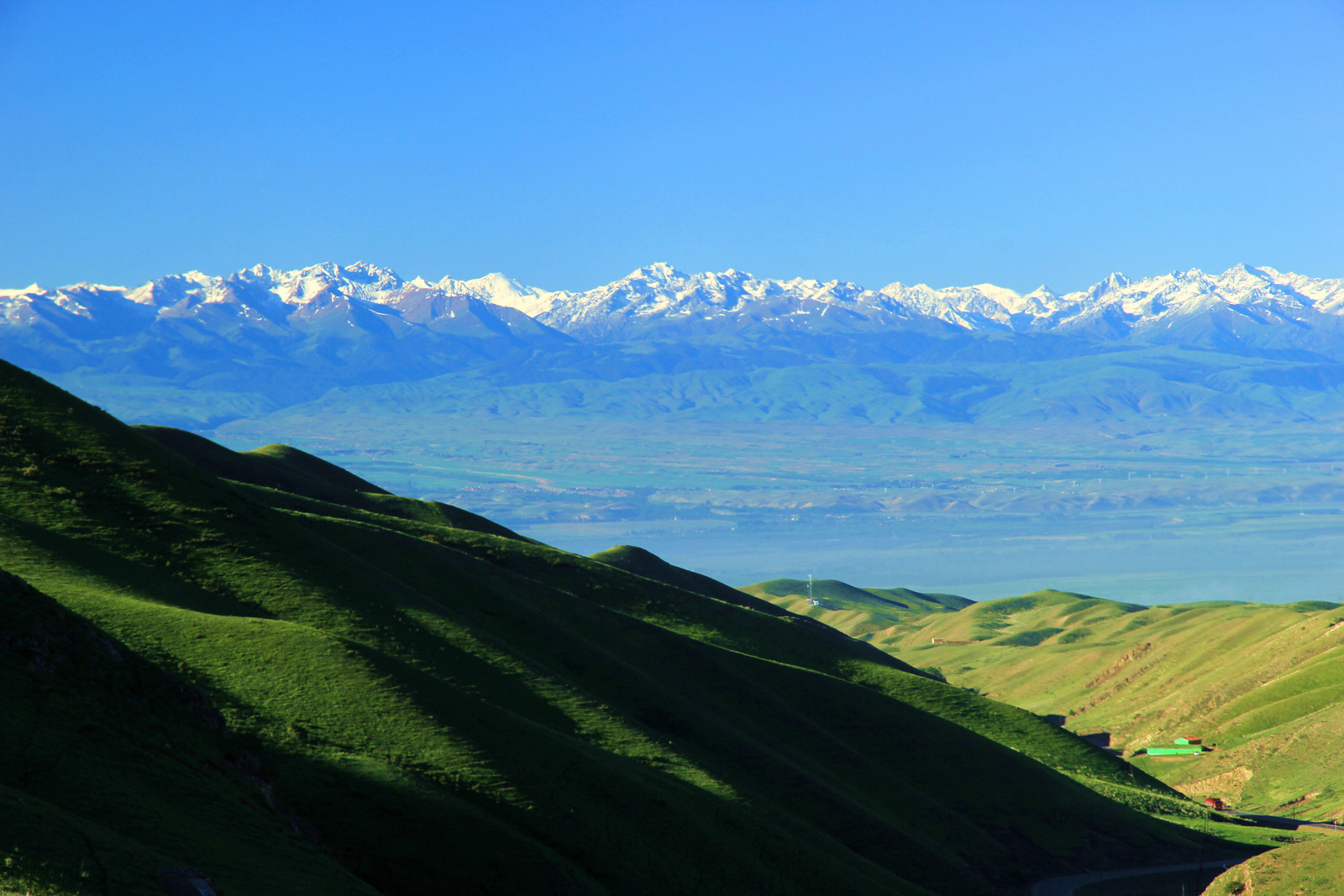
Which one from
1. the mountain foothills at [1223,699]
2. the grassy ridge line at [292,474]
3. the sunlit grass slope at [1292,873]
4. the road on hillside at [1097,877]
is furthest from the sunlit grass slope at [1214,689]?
the grassy ridge line at [292,474]

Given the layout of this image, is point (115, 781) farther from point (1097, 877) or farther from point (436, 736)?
point (1097, 877)

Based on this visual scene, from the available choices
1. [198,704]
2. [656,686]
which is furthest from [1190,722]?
[198,704]

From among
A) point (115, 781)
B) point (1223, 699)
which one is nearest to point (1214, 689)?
point (1223, 699)

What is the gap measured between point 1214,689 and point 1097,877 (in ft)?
262

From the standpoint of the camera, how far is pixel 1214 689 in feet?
435

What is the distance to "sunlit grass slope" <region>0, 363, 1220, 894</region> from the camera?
32906 millimetres

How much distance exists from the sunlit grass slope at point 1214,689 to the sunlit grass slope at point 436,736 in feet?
83.2

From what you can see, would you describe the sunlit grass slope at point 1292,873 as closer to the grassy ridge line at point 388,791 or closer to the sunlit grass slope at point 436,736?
the sunlit grass slope at point 436,736

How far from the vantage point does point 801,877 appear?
46.8 metres

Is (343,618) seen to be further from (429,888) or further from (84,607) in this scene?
(429,888)

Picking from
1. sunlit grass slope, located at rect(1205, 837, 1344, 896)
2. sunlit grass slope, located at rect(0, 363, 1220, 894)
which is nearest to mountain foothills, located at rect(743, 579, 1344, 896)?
sunlit grass slope, located at rect(1205, 837, 1344, 896)

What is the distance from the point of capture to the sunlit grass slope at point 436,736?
32.9 metres

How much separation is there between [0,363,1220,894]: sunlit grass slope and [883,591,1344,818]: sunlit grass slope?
Result: 998 inches

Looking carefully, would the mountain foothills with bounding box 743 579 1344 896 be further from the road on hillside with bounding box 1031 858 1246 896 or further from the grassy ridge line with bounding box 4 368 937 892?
the grassy ridge line with bounding box 4 368 937 892
